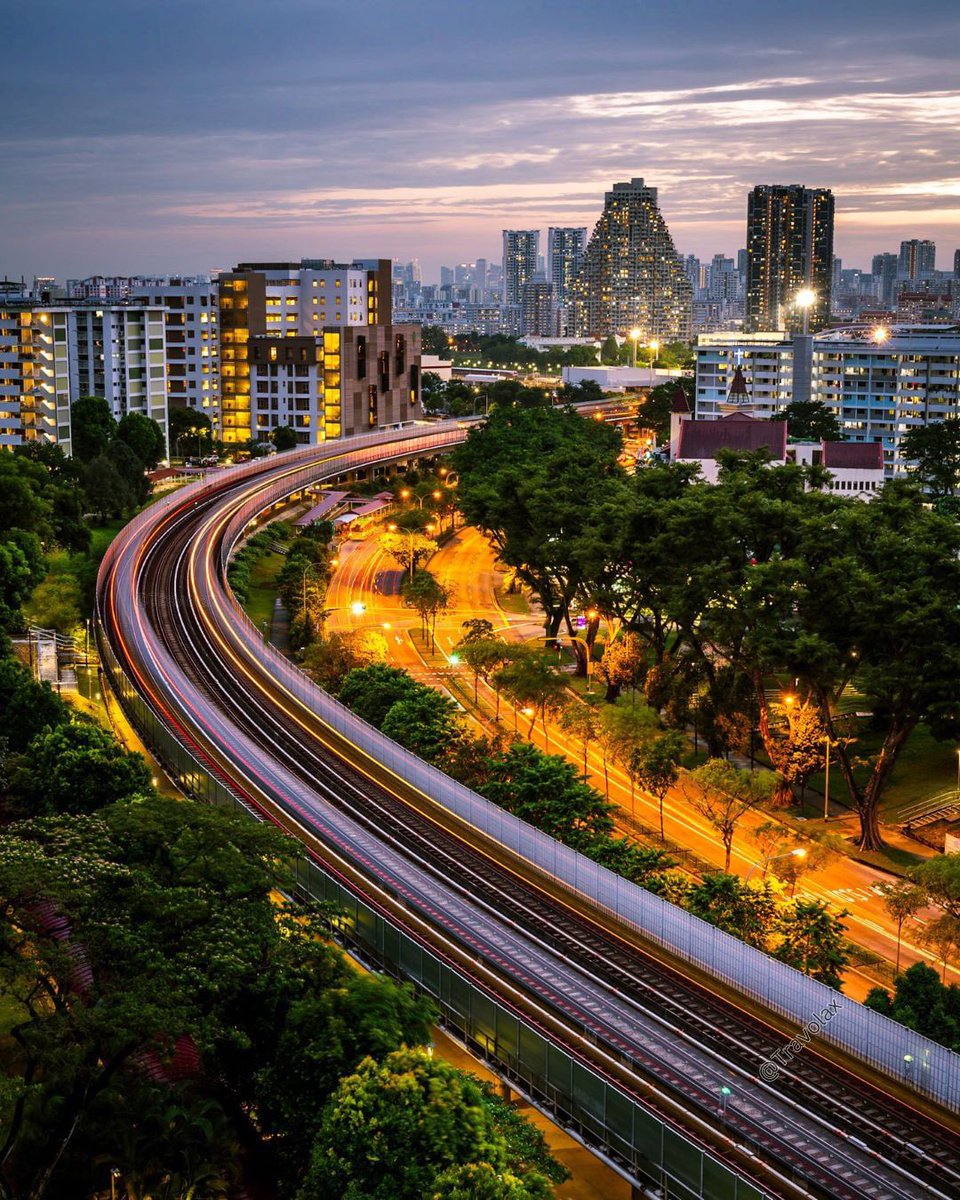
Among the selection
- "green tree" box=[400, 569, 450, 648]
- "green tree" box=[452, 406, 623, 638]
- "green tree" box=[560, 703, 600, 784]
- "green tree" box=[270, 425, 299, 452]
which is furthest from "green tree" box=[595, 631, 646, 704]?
"green tree" box=[270, 425, 299, 452]

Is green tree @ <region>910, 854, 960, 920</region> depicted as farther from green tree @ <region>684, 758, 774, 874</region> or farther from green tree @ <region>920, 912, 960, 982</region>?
green tree @ <region>684, 758, 774, 874</region>

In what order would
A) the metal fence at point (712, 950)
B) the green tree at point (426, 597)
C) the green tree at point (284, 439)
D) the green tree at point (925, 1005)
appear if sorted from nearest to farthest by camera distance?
the metal fence at point (712, 950), the green tree at point (925, 1005), the green tree at point (426, 597), the green tree at point (284, 439)

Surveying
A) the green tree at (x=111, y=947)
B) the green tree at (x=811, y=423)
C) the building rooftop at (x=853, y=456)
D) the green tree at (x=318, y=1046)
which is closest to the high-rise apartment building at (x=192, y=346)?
the green tree at (x=811, y=423)

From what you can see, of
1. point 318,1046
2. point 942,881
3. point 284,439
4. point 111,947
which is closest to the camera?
point 318,1046

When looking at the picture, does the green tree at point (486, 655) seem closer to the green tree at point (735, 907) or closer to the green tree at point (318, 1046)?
the green tree at point (735, 907)

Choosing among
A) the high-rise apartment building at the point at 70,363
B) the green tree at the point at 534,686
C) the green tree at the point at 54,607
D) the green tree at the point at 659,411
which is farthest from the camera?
the green tree at the point at 659,411

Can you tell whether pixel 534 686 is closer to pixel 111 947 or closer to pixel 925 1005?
pixel 925 1005

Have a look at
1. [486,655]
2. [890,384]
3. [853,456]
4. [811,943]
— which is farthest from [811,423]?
[811,943]
